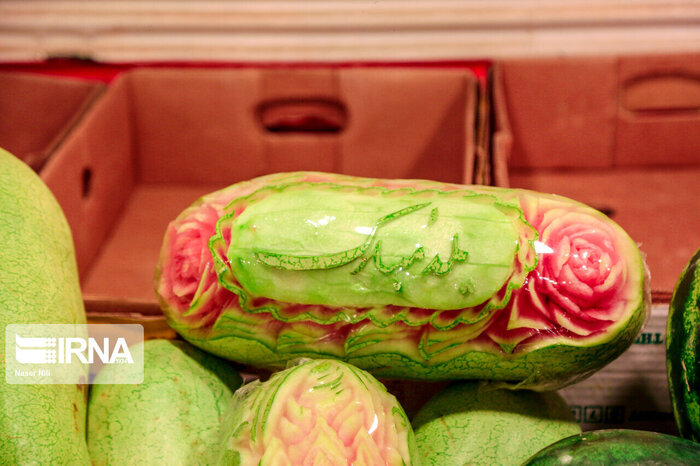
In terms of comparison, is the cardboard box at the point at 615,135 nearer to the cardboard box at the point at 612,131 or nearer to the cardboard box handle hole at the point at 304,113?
the cardboard box at the point at 612,131

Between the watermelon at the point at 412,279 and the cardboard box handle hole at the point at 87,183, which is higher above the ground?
the watermelon at the point at 412,279

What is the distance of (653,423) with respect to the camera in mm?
834

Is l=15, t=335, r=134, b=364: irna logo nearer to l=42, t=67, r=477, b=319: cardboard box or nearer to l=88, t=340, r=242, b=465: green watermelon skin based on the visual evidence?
l=88, t=340, r=242, b=465: green watermelon skin

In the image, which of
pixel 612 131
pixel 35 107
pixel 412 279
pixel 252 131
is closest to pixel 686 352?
pixel 412 279

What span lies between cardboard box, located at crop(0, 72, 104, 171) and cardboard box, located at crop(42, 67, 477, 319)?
0.35ft

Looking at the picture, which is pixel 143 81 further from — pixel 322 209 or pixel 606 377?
pixel 606 377

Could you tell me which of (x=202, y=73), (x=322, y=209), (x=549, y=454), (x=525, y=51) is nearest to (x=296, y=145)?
(x=202, y=73)

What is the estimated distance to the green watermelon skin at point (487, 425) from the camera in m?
0.62

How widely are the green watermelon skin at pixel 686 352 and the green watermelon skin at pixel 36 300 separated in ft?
1.67

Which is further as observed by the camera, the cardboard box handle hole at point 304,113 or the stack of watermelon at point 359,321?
the cardboard box handle hole at point 304,113

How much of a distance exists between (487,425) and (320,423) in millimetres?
188

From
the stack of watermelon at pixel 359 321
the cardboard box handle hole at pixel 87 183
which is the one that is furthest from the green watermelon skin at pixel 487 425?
the cardboard box handle hole at pixel 87 183

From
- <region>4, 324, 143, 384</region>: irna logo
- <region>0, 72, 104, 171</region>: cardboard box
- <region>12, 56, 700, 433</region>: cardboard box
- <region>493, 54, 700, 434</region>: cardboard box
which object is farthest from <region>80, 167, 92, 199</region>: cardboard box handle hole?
<region>493, 54, 700, 434</region>: cardboard box

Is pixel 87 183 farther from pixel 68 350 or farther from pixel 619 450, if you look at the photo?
pixel 619 450
